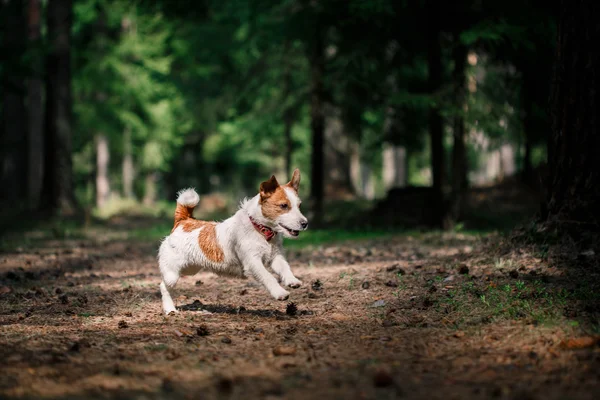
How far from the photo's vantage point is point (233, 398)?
3213 mm

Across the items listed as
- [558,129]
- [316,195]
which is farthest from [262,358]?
[316,195]

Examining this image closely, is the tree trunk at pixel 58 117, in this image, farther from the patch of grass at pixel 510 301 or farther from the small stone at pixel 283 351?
the small stone at pixel 283 351

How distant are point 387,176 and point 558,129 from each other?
82.7ft

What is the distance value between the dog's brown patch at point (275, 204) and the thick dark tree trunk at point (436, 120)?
786cm

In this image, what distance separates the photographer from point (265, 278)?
207 inches

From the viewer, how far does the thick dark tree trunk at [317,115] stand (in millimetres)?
14430

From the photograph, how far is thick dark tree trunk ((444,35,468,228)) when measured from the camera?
39.0 ft

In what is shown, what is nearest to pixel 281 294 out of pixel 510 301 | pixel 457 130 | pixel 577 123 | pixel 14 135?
pixel 510 301

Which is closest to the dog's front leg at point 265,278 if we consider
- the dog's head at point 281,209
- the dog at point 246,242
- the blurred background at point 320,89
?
the dog at point 246,242

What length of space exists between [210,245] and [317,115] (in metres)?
9.31

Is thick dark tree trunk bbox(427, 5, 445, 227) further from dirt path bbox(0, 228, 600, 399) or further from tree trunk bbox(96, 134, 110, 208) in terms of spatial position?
tree trunk bbox(96, 134, 110, 208)

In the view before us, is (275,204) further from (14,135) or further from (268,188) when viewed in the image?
(14,135)

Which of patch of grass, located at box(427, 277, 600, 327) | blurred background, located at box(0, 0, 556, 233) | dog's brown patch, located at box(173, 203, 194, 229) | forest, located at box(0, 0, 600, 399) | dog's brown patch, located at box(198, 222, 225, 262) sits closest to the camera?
forest, located at box(0, 0, 600, 399)

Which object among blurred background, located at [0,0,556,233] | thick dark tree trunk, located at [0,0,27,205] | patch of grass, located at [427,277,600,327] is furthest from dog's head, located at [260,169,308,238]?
thick dark tree trunk, located at [0,0,27,205]
